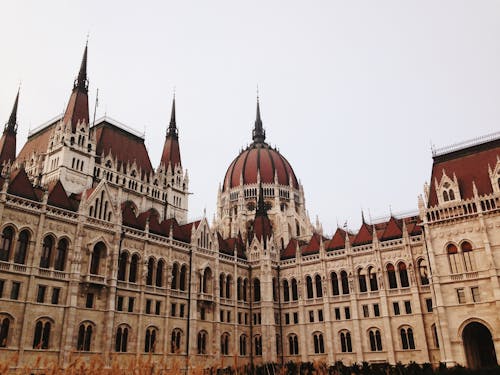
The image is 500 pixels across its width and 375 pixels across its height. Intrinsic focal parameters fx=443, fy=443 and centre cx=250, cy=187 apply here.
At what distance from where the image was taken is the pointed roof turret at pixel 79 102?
48406 mm

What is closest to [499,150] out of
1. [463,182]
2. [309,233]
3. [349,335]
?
[463,182]

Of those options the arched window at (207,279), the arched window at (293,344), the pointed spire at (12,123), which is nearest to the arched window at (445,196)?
the arched window at (293,344)

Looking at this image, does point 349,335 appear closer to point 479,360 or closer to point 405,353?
point 405,353

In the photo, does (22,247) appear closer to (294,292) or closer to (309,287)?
(294,292)

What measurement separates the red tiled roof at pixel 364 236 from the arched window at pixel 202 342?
19.2m

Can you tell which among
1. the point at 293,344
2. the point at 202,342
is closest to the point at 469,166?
the point at 293,344

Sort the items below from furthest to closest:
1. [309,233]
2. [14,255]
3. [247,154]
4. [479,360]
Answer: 1. [247,154]
2. [309,233]
3. [479,360]
4. [14,255]

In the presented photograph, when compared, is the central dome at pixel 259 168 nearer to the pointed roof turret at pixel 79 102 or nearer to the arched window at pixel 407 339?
the pointed roof turret at pixel 79 102

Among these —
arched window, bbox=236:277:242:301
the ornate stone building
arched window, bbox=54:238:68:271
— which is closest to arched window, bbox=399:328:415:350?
the ornate stone building

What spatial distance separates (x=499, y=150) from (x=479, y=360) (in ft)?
63.9

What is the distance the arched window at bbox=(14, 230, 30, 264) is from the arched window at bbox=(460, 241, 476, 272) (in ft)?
119

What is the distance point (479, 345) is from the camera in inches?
1539

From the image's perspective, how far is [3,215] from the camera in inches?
1294

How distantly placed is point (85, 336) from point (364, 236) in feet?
100
